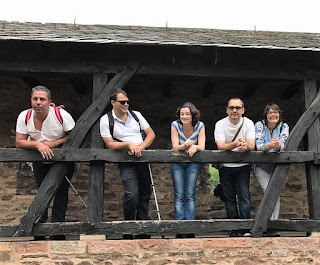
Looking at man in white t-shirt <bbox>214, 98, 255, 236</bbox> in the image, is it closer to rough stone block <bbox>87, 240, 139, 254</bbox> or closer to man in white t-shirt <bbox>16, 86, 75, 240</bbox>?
rough stone block <bbox>87, 240, 139, 254</bbox>

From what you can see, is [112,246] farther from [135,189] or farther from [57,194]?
[57,194]

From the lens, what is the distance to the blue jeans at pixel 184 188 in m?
4.50

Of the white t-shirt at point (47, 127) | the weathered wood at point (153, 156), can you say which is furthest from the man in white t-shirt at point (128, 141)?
the white t-shirt at point (47, 127)

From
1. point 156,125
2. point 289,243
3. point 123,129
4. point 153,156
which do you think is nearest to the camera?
point 123,129

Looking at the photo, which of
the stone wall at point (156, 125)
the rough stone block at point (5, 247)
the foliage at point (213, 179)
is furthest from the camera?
the foliage at point (213, 179)

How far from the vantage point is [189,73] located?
195 inches

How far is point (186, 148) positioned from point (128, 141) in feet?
2.01

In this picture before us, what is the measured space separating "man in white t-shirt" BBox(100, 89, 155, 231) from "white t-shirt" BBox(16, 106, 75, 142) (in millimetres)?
376

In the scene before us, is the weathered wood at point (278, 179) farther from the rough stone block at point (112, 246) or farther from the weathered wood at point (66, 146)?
the weathered wood at point (66, 146)

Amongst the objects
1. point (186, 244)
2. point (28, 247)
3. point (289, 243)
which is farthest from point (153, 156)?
point (289, 243)

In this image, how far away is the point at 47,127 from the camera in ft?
14.0

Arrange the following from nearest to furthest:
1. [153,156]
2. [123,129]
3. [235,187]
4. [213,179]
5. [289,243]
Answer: [123,129] → [153,156] → [289,243] → [235,187] → [213,179]

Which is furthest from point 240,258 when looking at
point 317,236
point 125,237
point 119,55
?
point 119,55

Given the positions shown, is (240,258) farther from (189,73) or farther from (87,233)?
(189,73)
